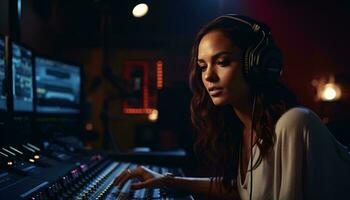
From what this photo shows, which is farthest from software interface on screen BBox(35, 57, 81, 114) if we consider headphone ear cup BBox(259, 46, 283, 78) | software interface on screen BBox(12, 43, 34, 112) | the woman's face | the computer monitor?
headphone ear cup BBox(259, 46, 283, 78)

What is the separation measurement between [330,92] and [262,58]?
12.1 ft

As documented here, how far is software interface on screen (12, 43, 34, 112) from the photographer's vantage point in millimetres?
1516

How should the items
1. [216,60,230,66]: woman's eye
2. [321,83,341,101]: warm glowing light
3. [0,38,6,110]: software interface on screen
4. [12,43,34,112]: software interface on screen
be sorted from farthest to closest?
[321,83,341,101]: warm glowing light → [12,43,34,112]: software interface on screen → [0,38,6,110]: software interface on screen → [216,60,230,66]: woman's eye

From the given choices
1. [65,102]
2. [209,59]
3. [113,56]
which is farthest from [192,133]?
[113,56]

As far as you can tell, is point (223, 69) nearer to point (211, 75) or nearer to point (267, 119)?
point (211, 75)

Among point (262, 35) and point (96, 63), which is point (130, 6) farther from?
point (96, 63)

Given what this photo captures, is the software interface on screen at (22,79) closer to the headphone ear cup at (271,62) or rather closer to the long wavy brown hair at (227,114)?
the long wavy brown hair at (227,114)

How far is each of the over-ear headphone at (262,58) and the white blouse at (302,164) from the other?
125 millimetres

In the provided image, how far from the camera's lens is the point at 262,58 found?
1.04 m

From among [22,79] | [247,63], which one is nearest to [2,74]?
[22,79]

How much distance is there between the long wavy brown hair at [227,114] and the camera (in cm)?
112

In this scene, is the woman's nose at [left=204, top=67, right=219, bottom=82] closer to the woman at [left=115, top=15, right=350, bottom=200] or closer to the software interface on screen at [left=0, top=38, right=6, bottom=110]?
the woman at [left=115, top=15, right=350, bottom=200]

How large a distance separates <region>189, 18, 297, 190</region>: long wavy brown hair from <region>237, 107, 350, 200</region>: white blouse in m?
0.06

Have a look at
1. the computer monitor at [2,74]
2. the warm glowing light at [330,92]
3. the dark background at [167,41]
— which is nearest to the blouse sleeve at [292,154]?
the dark background at [167,41]
